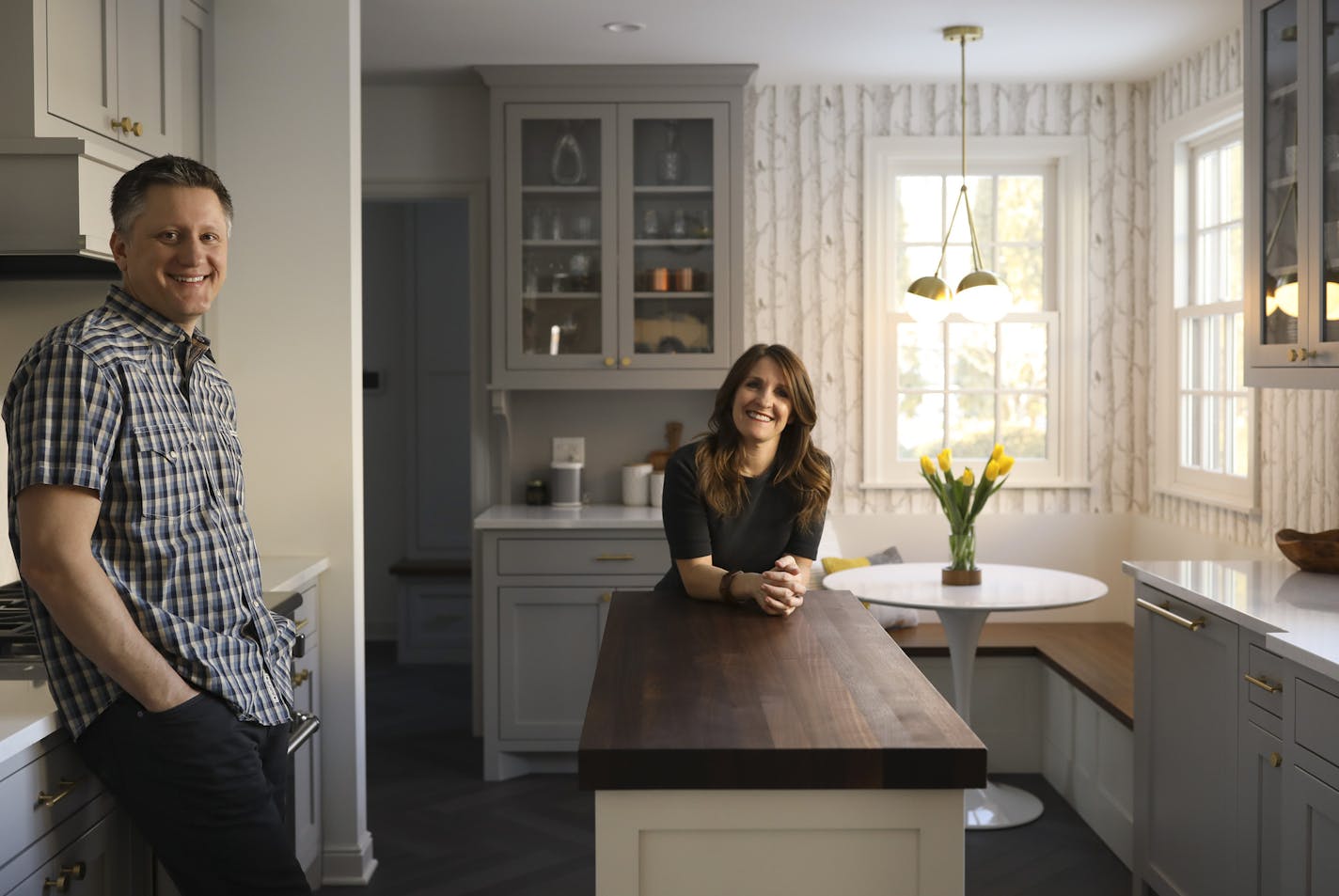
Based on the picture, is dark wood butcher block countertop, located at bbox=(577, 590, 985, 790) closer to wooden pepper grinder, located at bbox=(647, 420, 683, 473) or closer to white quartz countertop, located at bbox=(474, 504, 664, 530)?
white quartz countertop, located at bbox=(474, 504, 664, 530)

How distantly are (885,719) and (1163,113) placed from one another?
3.87 m

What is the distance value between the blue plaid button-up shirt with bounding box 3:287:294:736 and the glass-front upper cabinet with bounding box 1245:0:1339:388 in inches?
96.0

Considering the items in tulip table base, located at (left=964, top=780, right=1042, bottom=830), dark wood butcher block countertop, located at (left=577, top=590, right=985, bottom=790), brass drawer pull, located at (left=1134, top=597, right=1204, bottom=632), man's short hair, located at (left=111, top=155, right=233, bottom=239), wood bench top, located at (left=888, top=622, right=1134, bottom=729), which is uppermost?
man's short hair, located at (left=111, top=155, right=233, bottom=239)

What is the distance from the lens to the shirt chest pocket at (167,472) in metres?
1.81

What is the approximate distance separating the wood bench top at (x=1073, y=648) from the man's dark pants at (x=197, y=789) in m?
2.57

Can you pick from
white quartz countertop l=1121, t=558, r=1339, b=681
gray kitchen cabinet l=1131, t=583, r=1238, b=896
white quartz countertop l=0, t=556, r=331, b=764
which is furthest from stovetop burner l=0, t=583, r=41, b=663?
gray kitchen cabinet l=1131, t=583, r=1238, b=896

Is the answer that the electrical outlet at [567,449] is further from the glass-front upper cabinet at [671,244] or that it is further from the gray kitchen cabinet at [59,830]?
the gray kitchen cabinet at [59,830]

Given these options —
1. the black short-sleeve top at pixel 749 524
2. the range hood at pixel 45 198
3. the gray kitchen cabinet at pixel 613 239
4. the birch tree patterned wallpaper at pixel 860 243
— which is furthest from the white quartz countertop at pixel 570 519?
the range hood at pixel 45 198

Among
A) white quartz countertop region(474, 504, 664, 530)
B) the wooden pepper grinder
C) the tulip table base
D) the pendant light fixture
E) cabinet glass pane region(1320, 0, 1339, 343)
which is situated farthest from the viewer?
the wooden pepper grinder

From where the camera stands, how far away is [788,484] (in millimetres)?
2742

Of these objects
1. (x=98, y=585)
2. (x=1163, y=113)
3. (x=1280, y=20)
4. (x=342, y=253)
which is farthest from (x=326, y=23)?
(x=1163, y=113)

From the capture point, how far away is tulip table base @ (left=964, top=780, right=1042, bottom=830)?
379 cm

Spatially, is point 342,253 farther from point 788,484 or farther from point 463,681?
point 463,681

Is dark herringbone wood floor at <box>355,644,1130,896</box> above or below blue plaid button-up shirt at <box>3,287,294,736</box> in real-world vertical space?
below
